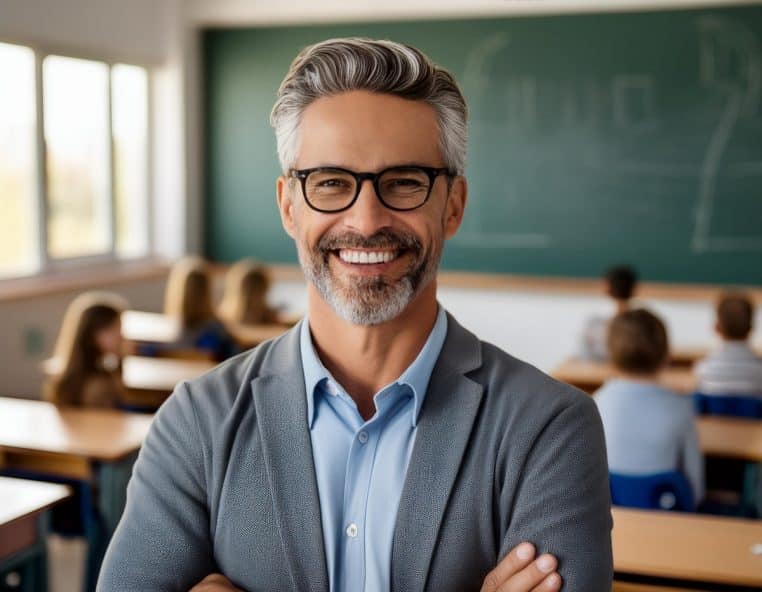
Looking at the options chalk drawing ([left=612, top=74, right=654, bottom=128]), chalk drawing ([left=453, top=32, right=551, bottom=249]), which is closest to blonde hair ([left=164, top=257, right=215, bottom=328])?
chalk drawing ([left=453, top=32, right=551, bottom=249])

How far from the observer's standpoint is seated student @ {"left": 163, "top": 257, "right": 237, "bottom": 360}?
525cm

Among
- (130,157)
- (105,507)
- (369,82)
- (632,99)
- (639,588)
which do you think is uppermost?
(632,99)

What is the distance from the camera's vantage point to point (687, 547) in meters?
2.33

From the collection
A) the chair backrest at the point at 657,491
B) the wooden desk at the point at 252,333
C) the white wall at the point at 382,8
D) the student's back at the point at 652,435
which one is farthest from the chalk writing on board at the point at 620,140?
the chair backrest at the point at 657,491

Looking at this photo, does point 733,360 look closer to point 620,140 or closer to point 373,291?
point 620,140

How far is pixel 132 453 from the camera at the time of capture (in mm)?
3209

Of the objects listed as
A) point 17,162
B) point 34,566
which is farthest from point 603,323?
point 17,162

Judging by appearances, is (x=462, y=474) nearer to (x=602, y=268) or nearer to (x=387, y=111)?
(x=387, y=111)

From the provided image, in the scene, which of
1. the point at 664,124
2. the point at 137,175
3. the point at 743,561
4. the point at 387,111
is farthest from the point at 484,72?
the point at 387,111

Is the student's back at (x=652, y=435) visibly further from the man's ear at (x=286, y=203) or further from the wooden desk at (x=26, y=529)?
the man's ear at (x=286, y=203)

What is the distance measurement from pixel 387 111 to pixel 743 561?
157cm

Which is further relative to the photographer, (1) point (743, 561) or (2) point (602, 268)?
(2) point (602, 268)

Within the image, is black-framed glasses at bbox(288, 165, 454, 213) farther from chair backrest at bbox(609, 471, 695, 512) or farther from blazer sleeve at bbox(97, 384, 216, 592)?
chair backrest at bbox(609, 471, 695, 512)

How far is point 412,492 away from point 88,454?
2.14m
